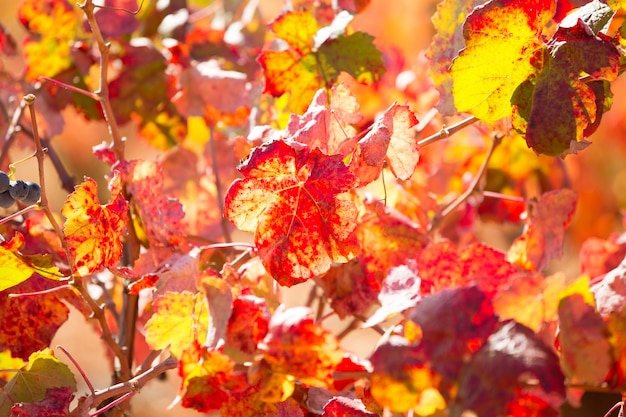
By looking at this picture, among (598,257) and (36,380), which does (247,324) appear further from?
(598,257)

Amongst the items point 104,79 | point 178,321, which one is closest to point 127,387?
point 178,321

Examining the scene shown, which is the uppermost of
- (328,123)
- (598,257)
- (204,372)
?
(328,123)

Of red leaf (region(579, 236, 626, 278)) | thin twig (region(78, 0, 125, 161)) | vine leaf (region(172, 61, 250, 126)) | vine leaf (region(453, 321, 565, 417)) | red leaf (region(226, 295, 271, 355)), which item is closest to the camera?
vine leaf (region(453, 321, 565, 417))

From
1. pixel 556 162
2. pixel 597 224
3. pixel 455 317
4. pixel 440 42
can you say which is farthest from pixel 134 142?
pixel 455 317

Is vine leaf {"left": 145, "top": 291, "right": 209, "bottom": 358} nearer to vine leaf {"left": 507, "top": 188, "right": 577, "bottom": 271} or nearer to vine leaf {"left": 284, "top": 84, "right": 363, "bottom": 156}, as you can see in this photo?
vine leaf {"left": 284, "top": 84, "right": 363, "bottom": 156}

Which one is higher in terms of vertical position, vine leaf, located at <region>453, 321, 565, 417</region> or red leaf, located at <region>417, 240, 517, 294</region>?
vine leaf, located at <region>453, 321, 565, 417</region>

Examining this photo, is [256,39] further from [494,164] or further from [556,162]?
[556,162]

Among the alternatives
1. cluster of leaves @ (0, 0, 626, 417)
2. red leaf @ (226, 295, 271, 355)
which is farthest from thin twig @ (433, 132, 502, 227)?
red leaf @ (226, 295, 271, 355)
